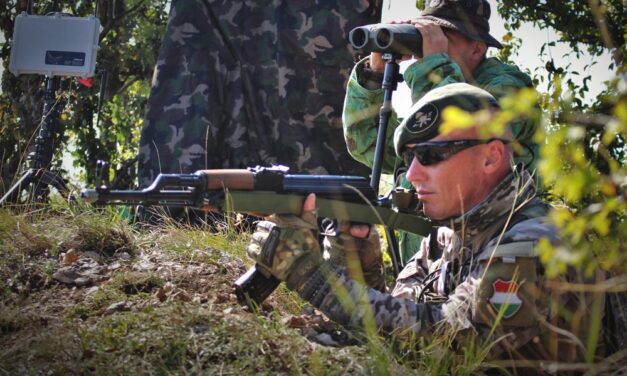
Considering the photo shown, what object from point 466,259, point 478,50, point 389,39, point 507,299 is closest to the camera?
point 507,299

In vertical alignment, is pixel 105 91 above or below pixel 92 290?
above

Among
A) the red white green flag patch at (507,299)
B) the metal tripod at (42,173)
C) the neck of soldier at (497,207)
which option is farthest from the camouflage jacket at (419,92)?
the metal tripod at (42,173)

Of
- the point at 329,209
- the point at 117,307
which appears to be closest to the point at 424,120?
the point at 329,209

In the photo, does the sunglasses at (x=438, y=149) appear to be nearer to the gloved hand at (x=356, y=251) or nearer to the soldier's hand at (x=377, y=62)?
the gloved hand at (x=356, y=251)

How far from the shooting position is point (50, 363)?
3.05 m

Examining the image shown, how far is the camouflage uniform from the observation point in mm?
6848

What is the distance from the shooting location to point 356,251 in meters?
3.79

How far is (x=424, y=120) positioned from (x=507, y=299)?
27.5 inches

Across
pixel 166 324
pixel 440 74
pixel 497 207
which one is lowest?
pixel 166 324

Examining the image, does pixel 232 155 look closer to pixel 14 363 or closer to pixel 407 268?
pixel 407 268

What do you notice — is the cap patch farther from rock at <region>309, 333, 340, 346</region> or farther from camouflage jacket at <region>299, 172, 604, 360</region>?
rock at <region>309, 333, 340, 346</region>

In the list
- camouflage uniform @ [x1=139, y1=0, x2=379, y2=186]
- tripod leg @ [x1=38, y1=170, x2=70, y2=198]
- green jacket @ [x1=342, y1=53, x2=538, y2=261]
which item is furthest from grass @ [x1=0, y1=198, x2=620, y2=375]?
camouflage uniform @ [x1=139, y1=0, x2=379, y2=186]

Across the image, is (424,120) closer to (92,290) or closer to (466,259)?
(466,259)

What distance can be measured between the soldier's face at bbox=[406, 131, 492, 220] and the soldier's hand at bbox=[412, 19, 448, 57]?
1.04m
